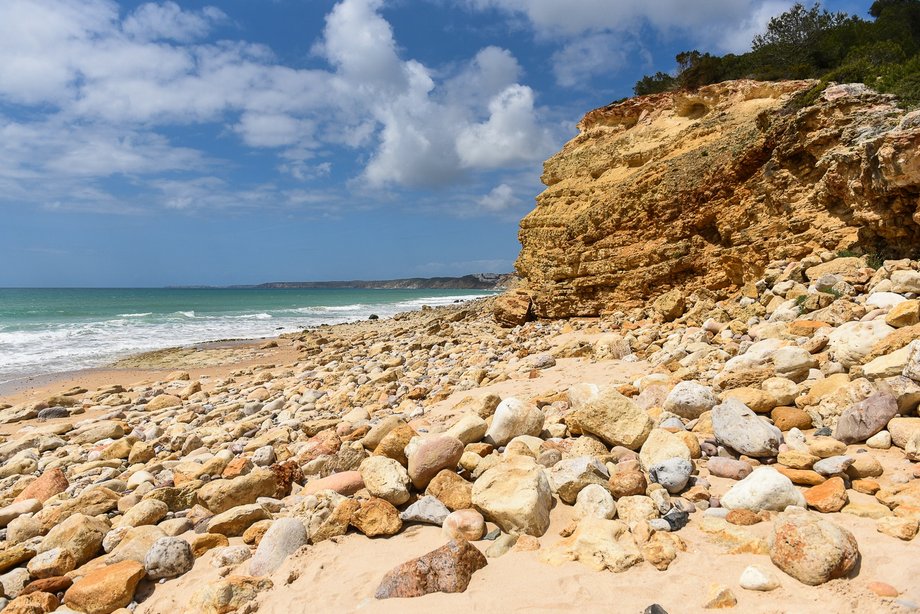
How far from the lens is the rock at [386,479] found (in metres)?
3.69

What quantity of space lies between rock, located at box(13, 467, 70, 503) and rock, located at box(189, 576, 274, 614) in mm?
3466

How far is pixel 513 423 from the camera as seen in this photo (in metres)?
4.62

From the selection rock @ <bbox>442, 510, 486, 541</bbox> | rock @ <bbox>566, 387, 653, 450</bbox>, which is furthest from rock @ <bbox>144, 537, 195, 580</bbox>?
rock @ <bbox>566, 387, 653, 450</bbox>

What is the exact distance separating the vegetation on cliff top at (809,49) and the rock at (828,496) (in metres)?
15.8

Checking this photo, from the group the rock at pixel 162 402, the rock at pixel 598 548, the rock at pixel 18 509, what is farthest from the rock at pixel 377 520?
the rock at pixel 162 402

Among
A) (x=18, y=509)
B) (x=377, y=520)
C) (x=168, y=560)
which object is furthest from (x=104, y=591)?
(x=18, y=509)

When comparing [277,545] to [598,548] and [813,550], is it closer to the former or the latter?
[598,548]

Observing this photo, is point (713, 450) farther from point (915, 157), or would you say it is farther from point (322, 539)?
point (915, 157)

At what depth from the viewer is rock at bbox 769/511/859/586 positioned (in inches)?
93.5

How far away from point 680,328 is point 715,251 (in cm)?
272

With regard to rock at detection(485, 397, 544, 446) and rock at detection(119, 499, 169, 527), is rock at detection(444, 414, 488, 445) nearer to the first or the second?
rock at detection(485, 397, 544, 446)

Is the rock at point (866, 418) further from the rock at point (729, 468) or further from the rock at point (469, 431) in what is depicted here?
the rock at point (469, 431)

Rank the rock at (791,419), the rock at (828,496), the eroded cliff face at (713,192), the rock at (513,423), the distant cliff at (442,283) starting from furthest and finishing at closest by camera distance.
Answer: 1. the distant cliff at (442,283)
2. the eroded cliff face at (713,192)
3. the rock at (513,423)
4. the rock at (791,419)
5. the rock at (828,496)

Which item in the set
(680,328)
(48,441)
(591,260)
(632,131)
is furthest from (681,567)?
(632,131)
